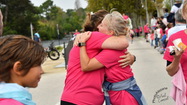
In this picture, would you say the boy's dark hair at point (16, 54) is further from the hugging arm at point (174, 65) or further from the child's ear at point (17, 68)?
the hugging arm at point (174, 65)

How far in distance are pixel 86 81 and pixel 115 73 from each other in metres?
0.28

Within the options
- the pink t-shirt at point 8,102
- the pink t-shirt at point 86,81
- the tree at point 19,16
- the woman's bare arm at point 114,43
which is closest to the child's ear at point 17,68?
the pink t-shirt at point 8,102

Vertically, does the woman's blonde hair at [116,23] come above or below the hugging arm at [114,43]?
above

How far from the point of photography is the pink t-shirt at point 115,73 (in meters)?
1.98

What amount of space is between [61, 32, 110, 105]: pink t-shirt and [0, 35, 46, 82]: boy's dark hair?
0.69 metres

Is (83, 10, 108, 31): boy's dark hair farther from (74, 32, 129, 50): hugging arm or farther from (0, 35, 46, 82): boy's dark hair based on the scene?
(0, 35, 46, 82): boy's dark hair

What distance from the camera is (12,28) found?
143ft

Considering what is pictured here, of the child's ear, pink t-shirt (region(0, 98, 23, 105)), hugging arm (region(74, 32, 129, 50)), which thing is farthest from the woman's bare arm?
pink t-shirt (region(0, 98, 23, 105))

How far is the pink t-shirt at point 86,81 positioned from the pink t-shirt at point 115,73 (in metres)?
0.08

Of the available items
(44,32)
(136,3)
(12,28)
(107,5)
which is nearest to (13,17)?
(12,28)

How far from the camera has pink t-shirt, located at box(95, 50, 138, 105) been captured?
1979mm

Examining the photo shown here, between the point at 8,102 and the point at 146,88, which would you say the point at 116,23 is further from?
the point at 146,88

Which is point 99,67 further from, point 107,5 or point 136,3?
point 107,5

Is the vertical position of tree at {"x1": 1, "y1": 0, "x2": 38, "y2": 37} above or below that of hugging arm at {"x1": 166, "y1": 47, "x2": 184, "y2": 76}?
above
